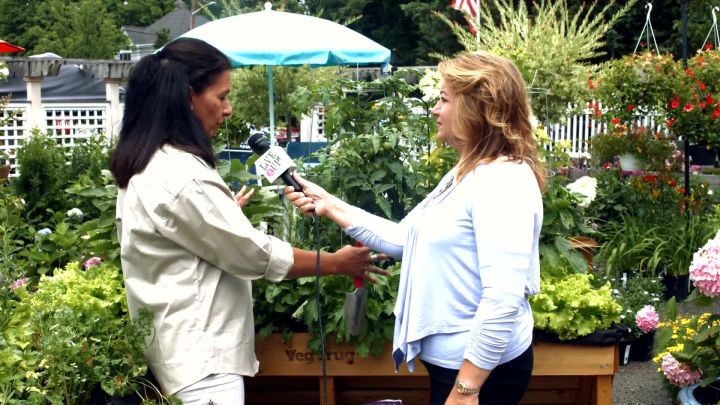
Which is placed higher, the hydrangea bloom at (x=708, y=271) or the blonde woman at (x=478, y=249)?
the blonde woman at (x=478, y=249)

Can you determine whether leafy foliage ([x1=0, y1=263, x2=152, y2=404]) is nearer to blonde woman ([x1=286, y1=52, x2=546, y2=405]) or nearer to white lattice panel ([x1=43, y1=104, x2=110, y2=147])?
blonde woman ([x1=286, y1=52, x2=546, y2=405])

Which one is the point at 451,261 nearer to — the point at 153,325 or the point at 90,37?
the point at 153,325

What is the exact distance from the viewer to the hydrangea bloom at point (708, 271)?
3.57 m

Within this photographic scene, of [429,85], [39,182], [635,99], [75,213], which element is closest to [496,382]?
[429,85]

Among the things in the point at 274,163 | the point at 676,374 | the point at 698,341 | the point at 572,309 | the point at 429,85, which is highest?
the point at 429,85

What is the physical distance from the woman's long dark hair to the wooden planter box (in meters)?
1.35

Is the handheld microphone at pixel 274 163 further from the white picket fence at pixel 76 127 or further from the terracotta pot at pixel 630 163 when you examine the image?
the white picket fence at pixel 76 127

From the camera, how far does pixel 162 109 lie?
2.42 meters

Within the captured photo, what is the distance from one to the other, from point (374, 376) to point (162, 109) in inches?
68.1

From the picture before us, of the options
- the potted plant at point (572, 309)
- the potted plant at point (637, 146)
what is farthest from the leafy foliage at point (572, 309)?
the potted plant at point (637, 146)

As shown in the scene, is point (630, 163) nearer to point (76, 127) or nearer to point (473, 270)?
point (473, 270)

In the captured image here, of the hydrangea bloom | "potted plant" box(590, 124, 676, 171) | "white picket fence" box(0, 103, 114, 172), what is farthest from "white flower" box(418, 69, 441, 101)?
"white picket fence" box(0, 103, 114, 172)

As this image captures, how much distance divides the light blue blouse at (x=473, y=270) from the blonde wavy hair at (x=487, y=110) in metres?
0.05

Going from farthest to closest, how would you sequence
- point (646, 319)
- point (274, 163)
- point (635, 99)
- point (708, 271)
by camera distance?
1. point (635, 99)
2. point (646, 319)
3. point (708, 271)
4. point (274, 163)
